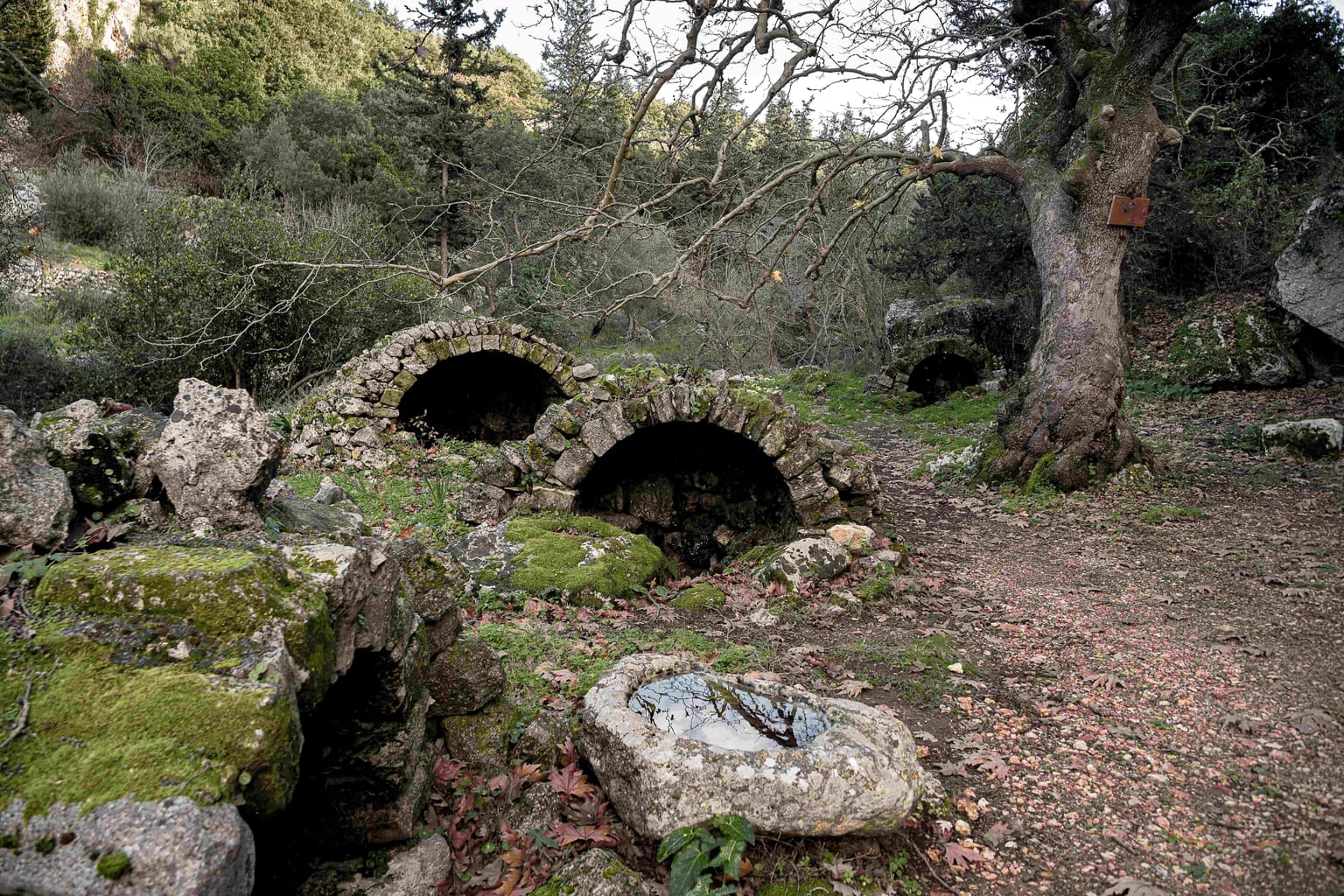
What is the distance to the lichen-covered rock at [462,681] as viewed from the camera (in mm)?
3047

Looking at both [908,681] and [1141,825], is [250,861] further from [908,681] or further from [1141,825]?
[908,681]

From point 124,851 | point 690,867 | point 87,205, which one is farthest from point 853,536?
point 87,205

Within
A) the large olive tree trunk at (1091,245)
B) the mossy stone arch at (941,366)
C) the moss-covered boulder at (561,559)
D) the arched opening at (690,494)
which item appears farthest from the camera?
the mossy stone arch at (941,366)

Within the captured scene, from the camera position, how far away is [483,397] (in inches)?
504

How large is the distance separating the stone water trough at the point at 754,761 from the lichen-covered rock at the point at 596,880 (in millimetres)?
173

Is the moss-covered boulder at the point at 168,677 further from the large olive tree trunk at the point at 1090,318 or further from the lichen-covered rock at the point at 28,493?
Answer: the large olive tree trunk at the point at 1090,318

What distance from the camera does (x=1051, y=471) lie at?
7.25 m

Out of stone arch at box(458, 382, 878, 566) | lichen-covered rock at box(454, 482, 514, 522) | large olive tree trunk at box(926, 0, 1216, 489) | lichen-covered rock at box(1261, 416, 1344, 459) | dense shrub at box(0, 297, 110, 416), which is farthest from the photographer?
dense shrub at box(0, 297, 110, 416)

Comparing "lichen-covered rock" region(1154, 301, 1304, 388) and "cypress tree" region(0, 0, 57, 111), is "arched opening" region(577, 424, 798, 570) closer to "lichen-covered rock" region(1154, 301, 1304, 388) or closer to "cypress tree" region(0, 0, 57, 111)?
"lichen-covered rock" region(1154, 301, 1304, 388)

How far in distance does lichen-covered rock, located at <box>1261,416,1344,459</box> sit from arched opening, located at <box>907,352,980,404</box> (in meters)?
6.89

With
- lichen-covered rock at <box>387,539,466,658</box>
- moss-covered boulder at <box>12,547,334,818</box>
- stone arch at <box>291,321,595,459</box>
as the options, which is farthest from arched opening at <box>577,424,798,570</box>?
moss-covered boulder at <box>12,547,334,818</box>

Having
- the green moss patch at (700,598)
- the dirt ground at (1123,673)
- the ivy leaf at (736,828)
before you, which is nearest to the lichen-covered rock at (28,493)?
the ivy leaf at (736,828)

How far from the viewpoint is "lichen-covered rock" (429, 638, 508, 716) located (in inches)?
120

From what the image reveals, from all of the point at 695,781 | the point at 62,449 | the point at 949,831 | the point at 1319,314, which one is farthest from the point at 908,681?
the point at 1319,314
